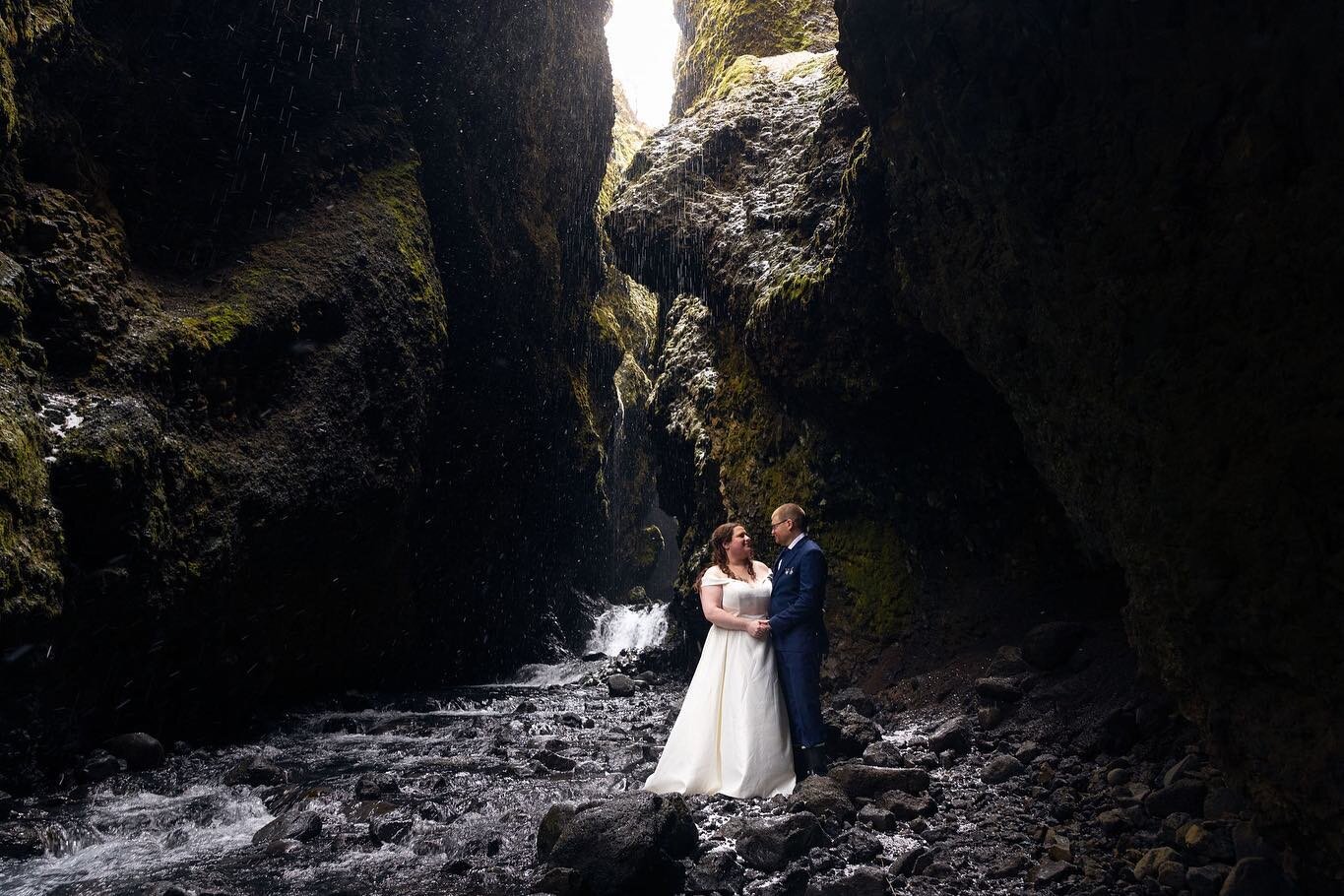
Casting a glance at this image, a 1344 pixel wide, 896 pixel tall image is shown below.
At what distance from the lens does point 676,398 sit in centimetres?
1766

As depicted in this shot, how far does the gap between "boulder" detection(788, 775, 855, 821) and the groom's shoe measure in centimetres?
33

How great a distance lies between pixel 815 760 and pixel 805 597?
1313 mm

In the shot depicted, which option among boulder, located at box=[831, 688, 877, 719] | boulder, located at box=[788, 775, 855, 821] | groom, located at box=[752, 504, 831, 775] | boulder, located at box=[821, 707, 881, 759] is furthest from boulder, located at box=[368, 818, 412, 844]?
boulder, located at box=[831, 688, 877, 719]

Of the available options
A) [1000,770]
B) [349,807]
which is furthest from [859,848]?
[349,807]

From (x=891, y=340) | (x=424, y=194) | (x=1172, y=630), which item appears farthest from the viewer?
(x=424, y=194)

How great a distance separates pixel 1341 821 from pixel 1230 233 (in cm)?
265

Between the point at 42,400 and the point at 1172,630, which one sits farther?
the point at 42,400

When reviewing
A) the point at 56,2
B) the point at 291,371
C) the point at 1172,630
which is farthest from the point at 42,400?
the point at 1172,630

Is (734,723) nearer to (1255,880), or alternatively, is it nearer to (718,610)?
(718,610)

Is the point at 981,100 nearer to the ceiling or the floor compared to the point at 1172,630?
nearer to the ceiling

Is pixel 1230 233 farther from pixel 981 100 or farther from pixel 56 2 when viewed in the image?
pixel 56 2

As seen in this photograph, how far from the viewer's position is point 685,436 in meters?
17.0

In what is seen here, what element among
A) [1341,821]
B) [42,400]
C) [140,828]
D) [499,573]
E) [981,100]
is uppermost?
[981,100]

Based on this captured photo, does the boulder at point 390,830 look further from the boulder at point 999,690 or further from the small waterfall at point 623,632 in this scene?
the small waterfall at point 623,632
